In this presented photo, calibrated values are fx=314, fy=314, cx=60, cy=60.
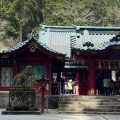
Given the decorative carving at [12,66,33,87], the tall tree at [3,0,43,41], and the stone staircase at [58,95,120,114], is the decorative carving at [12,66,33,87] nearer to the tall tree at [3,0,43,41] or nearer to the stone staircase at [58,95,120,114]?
the stone staircase at [58,95,120,114]

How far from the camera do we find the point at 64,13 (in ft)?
153

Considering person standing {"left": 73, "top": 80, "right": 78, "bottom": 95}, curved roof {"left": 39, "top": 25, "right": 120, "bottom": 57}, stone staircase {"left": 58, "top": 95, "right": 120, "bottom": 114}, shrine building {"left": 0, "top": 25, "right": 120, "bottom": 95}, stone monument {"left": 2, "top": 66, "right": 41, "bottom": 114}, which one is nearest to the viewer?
stone monument {"left": 2, "top": 66, "right": 41, "bottom": 114}

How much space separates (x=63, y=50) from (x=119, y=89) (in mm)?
6671

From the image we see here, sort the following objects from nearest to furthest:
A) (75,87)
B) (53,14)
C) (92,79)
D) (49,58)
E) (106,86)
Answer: (49,58) < (92,79) < (106,86) < (75,87) < (53,14)

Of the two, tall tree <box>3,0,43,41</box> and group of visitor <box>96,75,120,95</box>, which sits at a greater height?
tall tree <box>3,0,43,41</box>

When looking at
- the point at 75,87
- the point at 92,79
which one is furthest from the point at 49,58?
the point at 75,87

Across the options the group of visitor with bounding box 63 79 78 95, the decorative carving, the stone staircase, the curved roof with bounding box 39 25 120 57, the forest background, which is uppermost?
the forest background

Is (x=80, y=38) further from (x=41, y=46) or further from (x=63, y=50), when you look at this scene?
(x=41, y=46)

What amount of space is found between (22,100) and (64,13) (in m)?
31.0

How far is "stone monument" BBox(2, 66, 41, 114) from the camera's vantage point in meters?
16.9

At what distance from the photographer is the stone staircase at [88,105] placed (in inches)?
711

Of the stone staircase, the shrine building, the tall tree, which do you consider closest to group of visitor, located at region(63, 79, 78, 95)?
the shrine building

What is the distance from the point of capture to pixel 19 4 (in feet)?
159

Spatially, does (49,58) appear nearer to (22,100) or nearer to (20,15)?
(22,100)
